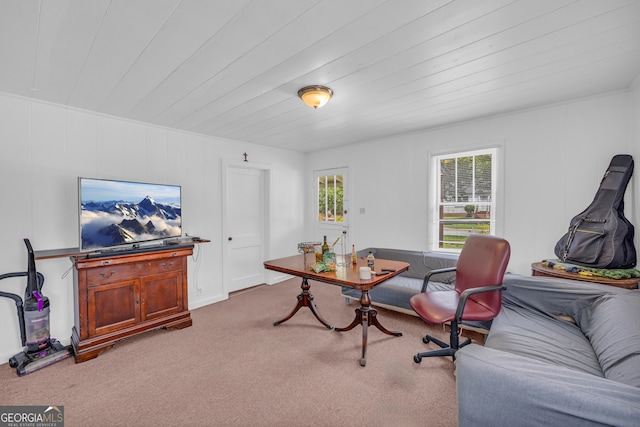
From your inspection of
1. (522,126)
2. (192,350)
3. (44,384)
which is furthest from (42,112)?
(522,126)

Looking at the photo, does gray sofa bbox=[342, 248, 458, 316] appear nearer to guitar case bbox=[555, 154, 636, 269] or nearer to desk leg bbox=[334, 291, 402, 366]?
desk leg bbox=[334, 291, 402, 366]

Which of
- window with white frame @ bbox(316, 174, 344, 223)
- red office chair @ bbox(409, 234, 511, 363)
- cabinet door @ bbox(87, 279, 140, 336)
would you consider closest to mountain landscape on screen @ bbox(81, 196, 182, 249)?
cabinet door @ bbox(87, 279, 140, 336)

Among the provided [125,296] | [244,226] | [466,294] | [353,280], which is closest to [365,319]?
[353,280]

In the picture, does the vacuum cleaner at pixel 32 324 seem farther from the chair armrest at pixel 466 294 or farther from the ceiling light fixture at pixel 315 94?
the chair armrest at pixel 466 294

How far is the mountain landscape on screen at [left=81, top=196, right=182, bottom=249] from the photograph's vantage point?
256 centimetres

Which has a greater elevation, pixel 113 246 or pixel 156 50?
pixel 156 50

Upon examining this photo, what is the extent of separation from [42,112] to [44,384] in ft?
7.98

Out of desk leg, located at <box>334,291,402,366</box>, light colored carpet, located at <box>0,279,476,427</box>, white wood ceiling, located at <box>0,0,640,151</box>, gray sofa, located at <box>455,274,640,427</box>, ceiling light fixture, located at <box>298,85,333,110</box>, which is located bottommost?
light colored carpet, located at <box>0,279,476,427</box>

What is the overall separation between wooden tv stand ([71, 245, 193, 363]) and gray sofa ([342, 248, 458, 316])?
195 centimetres

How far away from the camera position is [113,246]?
2713mm

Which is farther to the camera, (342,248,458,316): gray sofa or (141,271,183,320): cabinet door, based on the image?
(342,248,458,316): gray sofa

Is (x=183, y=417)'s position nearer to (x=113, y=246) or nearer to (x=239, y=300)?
(x=113, y=246)

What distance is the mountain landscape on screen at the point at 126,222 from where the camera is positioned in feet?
8.39

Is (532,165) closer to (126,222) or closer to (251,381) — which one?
(251,381)
